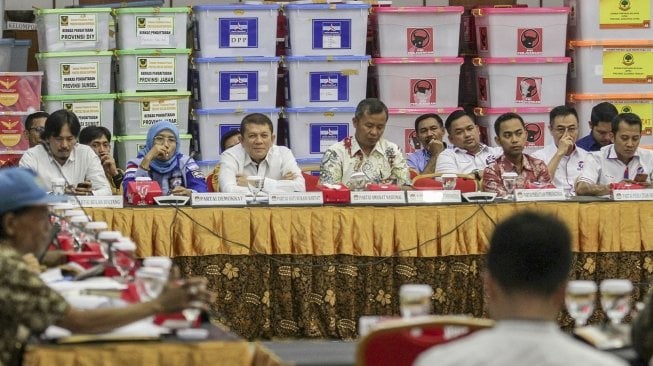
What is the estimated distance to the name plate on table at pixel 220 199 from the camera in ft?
23.1

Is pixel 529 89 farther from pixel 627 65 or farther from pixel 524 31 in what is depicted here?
pixel 627 65

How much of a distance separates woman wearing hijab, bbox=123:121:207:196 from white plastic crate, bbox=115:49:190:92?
1613mm

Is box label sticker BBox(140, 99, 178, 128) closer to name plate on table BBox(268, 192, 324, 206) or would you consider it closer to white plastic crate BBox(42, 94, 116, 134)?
white plastic crate BBox(42, 94, 116, 134)

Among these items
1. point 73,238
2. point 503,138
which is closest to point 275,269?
point 503,138

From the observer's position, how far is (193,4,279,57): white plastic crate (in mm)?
9352

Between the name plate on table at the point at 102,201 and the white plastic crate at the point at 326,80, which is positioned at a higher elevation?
the white plastic crate at the point at 326,80

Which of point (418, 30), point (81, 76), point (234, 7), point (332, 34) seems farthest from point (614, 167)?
point (81, 76)

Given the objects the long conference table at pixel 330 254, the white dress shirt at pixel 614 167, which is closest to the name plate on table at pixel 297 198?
the long conference table at pixel 330 254

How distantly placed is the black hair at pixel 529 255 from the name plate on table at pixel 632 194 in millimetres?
→ 4779

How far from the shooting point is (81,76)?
9367 mm

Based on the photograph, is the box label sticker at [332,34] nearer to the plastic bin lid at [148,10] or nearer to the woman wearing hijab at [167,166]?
the plastic bin lid at [148,10]

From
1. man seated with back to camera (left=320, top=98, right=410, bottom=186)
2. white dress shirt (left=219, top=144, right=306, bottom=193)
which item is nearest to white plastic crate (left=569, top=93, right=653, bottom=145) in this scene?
man seated with back to camera (left=320, top=98, right=410, bottom=186)

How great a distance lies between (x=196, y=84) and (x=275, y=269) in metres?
2.90

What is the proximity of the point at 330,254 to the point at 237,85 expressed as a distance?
273 centimetres
